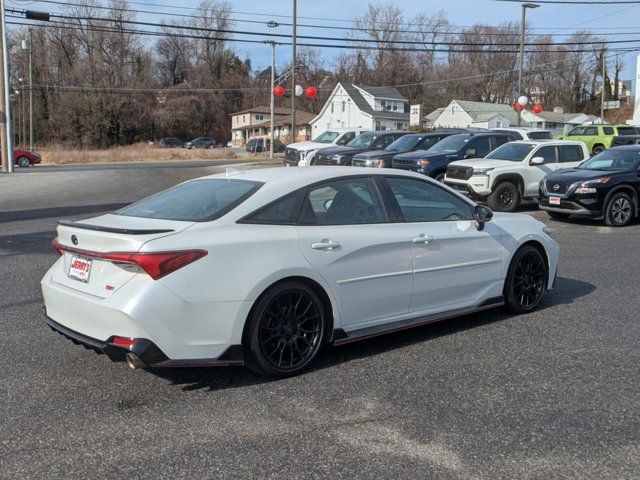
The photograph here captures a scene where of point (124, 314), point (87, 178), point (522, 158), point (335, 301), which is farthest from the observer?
point (87, 178)

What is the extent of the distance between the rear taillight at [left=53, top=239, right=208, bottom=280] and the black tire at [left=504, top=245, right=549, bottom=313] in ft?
10.9

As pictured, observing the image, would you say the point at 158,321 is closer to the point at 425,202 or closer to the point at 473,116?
the point at 425,202

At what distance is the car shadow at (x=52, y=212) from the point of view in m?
14.3

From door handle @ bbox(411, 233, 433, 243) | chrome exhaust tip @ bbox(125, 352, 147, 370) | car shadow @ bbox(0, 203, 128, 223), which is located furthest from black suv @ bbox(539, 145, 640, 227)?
chrome exhaust tip @ bbox(125, 352, 147, 370)

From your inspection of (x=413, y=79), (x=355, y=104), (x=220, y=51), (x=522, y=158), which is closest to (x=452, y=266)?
(x=522, y=158)

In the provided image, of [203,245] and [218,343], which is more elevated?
[203,245]

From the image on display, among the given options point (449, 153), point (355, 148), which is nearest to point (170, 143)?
point (355, 148)

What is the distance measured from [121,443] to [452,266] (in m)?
3.13

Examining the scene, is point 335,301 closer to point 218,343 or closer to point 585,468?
point 218,343

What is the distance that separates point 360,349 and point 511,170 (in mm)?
11039

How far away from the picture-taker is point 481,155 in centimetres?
1784

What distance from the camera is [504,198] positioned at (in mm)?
15312

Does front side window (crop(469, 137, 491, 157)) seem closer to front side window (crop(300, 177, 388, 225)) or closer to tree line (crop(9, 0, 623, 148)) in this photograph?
front side window (crop(300, 177, 388, 225))

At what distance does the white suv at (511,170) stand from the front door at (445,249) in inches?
367
